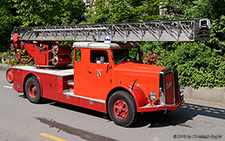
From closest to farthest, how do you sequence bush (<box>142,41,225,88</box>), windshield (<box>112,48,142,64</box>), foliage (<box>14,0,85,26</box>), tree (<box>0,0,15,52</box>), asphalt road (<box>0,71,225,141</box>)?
1. asphalt road (<box>0,71,225,141</box>)
2. windshield (<box>112,48,142,64</box>)
3. bush (<box>142,41,225,88</box>)
4. foliage (<box>14,0,85,26</box>)
5. tree (<box>0,0,15,52</box>)

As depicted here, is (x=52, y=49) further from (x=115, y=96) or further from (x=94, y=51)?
(x=115, y=96)

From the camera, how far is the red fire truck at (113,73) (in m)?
7.00

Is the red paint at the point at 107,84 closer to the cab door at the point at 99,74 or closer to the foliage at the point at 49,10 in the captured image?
the cab door at the point at 99,74

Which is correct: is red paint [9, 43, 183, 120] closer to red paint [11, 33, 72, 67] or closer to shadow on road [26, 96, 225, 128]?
shadow on road [26, 96, 225, 128]

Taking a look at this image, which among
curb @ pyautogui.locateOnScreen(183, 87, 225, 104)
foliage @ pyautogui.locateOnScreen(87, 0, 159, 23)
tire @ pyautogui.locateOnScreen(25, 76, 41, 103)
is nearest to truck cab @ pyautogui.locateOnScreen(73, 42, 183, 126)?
tire @ pyautogui.locateOnScreen(25, 76, 41, 103)

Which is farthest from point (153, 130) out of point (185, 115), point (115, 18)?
point (115, 18)

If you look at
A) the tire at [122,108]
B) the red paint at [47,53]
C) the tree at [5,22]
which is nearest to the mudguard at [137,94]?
the tire at [122,108]

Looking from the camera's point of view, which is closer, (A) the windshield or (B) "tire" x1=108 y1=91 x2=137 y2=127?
(B) "tire" x1=108 y1=91 x2=137 y2=127

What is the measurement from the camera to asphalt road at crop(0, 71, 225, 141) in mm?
6621

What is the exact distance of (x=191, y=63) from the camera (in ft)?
37.8

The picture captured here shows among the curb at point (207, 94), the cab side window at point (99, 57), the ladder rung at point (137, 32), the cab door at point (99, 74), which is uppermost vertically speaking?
the ladder rung at point (137, 32)

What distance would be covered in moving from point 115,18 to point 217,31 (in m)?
7.09

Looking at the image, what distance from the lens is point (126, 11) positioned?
17.2 meters

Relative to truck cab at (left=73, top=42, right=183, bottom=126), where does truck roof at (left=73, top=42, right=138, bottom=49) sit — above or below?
above
